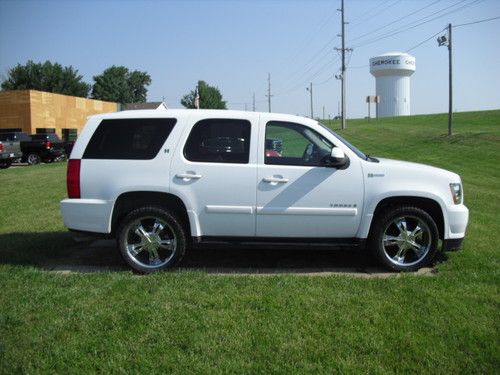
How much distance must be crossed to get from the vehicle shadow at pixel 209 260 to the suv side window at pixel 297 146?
1.15 metres

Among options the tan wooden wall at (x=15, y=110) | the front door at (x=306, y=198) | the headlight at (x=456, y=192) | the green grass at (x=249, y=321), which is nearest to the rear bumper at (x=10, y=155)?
Answer: the tan wooden wall at (x=15, y=110)

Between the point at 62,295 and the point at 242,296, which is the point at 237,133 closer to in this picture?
the point at 242,296

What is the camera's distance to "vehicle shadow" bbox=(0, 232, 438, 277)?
5.84 meters

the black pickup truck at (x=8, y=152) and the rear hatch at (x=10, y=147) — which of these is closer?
the black pickup truck at (x=8, y=152)

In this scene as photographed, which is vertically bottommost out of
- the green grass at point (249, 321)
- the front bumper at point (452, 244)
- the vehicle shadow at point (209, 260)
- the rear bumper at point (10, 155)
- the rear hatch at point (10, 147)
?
the green grass at point (249, 321)

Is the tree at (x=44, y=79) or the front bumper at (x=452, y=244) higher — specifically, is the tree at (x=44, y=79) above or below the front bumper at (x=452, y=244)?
above

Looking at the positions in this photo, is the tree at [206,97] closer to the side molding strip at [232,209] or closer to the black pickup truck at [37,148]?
the black pickup truck at [37,148]

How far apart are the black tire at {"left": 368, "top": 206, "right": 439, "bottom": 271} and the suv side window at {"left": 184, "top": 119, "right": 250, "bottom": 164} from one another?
5.48 feet

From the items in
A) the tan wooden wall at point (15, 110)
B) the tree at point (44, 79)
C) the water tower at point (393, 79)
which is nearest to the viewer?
the tan wooden wall at point (15, 110)

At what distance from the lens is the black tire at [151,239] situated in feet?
18.4

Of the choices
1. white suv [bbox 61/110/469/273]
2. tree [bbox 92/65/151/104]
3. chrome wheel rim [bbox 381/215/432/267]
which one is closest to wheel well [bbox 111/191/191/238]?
white suv [bbox 61/110/469/273]

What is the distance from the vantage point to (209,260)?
6.24m

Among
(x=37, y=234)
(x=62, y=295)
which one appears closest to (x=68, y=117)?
(x=37, y=234)

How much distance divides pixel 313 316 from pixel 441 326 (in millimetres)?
1017
